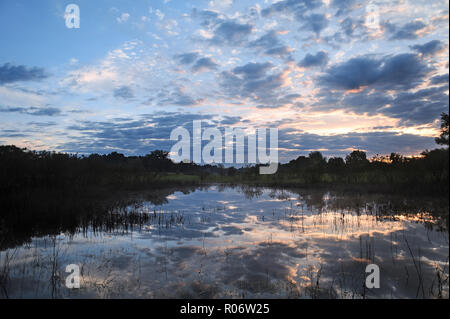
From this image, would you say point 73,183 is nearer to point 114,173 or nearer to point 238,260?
point 114,173

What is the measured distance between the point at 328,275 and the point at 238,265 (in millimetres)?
2199

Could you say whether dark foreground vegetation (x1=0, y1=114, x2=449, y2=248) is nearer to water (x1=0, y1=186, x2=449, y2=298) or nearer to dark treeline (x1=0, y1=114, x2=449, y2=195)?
dark treeline (x1=0, y1=114, x2=449, y2=195)

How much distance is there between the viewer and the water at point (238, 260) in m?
5.17

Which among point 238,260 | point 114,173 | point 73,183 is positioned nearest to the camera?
point 238,260

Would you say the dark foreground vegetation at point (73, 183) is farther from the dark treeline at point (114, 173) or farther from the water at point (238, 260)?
the water at point (238, 260)

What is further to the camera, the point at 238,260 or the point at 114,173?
the point at 114,173

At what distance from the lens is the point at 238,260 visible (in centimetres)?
703

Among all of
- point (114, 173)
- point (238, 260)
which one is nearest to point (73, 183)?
point (114, 173)

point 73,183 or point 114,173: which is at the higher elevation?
point 114,173

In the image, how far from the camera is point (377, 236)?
915 cm

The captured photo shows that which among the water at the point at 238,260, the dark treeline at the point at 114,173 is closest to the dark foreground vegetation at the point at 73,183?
the dark treeline at the point at 114,173

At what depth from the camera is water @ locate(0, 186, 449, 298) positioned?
5.17 metres

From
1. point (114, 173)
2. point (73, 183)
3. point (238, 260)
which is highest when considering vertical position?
point (114, 173)

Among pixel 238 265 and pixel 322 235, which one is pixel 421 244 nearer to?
pixel 322 235
